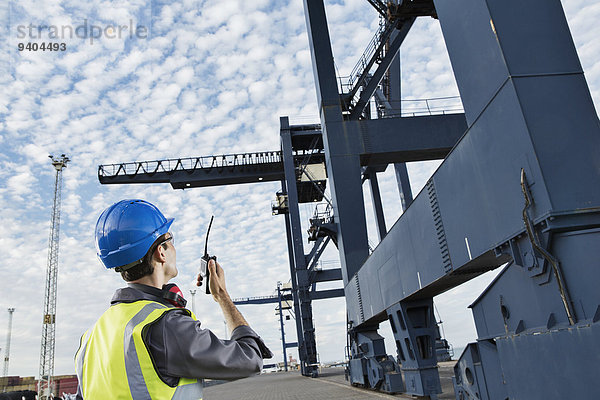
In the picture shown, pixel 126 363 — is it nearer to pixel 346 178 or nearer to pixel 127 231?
pixel 127 231

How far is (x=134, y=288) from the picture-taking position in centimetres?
154

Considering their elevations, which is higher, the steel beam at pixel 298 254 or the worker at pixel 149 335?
the steel beam at pixel 298 254

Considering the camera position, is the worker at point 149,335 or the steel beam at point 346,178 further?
the steel beam at point 346,178

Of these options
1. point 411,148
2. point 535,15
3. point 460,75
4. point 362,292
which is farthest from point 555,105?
point 411,148

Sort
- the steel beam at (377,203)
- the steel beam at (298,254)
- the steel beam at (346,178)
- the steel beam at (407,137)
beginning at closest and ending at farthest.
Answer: the steel beam at (346,178)
the steel beam at (407,137)
the steel beam at (377,203)
the steel beam at (298,254)

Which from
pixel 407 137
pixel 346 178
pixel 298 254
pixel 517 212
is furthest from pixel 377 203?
pixel 517 212

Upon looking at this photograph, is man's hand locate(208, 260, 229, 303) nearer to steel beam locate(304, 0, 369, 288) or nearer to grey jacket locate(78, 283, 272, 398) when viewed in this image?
grey jacket locate(78, 283, 272, 398)

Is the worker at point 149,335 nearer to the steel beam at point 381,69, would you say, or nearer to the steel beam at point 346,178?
the steel beam at point 346,178

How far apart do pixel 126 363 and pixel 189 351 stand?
0.20 m

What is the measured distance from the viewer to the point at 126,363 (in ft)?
4.31

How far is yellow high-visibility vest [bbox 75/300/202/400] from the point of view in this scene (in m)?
1.30

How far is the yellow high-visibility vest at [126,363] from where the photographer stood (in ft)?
4.27

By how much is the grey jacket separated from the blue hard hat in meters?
0.39

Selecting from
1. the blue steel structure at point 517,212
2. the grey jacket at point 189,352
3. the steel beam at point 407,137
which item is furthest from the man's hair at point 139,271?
the steel beam at point 407,137
